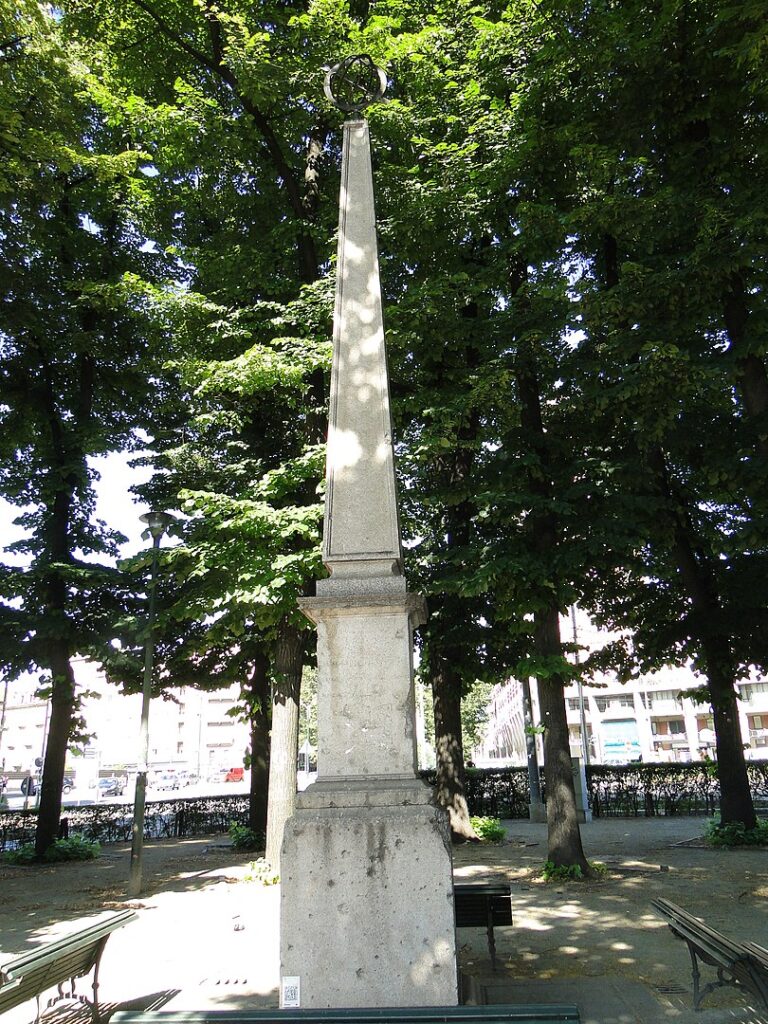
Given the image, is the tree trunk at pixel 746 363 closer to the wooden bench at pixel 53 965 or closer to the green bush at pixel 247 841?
the wooden bench at pixel 53 965

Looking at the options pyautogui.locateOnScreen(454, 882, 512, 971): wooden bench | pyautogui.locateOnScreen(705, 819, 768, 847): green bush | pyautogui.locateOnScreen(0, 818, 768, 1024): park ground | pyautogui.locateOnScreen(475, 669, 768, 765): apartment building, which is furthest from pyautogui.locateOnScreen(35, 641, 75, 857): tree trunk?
pyautogui.locateOnScreen(475, 669, 768, 765): apartment building

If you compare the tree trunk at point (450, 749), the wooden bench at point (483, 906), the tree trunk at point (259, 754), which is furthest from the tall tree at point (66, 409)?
the wooden bench at point (483, 906)

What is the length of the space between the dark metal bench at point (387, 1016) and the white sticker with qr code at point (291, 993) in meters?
0.92

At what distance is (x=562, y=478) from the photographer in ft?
37.5

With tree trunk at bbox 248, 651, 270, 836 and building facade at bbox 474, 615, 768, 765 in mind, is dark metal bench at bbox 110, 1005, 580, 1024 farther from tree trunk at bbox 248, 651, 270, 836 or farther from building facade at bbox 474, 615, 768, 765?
building facade at bbox 474, 615, 768, 765

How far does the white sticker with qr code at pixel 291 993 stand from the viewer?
421 cm

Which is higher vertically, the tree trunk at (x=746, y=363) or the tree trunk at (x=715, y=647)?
the tree trunk at (x=746, y=363)

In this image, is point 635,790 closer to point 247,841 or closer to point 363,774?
point 247,841

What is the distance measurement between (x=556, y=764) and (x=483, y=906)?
17.1 ft

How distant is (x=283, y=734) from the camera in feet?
41.7

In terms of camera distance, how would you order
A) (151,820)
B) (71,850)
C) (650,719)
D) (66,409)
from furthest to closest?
1. (650,719)
2. (151,820)
3. (66,409)
4. (71,850)

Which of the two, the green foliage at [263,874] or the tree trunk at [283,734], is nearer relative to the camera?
the green foliage at [263,874]

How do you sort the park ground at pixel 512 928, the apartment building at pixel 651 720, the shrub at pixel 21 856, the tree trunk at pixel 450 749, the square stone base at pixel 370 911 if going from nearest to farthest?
the square stone base at pixel 370 911, the park ground at pixel 512 928, the tree trunk at pixel 450 749, the shrub at pixel 21 856, the apartment building at pixel 651 720

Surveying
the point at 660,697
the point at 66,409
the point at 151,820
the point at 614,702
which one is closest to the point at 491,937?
the point at 66,409
